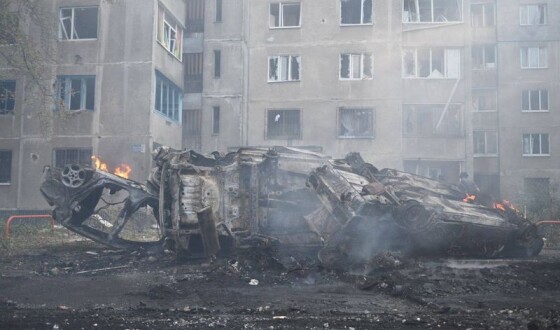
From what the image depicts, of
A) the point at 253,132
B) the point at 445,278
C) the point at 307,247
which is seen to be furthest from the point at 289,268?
the point at 253,132

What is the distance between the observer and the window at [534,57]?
1155 inches

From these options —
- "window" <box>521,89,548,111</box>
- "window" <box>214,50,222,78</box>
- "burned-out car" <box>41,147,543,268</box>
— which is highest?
"window" <box>214,50,222,78</box>

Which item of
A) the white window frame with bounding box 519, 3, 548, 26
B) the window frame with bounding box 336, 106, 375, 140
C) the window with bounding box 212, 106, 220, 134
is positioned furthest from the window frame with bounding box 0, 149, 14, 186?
the white window frame with bounding box 519, 3, 548, 26

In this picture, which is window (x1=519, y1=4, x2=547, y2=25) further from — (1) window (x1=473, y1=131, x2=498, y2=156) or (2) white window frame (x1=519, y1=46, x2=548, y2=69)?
(1) window (x1=473, y1=131, x2=498, y2=156)

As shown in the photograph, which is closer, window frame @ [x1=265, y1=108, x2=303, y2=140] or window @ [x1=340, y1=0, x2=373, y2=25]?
window frame @ [x1=265, y1=108, x2=303, y2=140]

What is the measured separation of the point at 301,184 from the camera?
9.09 m

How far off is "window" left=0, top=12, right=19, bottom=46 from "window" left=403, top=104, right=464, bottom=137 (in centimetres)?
1674

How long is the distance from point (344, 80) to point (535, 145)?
44.9 feet

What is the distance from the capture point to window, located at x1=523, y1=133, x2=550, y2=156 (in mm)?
28828

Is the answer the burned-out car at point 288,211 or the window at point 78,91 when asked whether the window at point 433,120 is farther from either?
the window at point 78,91

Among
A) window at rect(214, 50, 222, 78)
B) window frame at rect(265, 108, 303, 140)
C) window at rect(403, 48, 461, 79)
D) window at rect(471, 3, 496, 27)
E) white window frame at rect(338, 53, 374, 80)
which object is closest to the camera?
window at rect(403, 48, 461, 79)

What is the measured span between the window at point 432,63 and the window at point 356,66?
1764mm

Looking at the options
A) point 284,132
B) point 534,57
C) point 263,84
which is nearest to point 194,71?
point 263,84

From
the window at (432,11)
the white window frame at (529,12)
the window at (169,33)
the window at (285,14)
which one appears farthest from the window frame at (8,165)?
the white window frame at (529,12)
